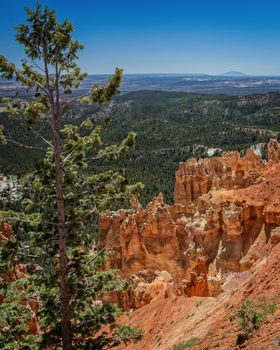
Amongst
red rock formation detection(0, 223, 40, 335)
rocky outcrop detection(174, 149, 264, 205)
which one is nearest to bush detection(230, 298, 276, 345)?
red rock formation detection(0, 223, 40, 335)

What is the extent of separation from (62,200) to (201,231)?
738 inches

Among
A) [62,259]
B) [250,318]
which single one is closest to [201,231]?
[62,259]

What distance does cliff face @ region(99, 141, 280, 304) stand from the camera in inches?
1098

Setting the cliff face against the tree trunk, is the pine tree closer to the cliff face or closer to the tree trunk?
the tree trunk

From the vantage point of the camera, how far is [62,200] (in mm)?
13812

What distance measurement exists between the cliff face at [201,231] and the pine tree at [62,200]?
413 inches

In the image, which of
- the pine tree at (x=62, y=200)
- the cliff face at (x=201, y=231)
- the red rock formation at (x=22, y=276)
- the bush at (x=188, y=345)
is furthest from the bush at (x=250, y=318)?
the cliff face at (x=201, y=231)

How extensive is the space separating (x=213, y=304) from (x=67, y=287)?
28.3 ft

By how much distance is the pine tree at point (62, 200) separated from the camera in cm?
1320

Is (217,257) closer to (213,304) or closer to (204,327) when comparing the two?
(213,304)

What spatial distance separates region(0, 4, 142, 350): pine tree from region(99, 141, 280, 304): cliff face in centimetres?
1050

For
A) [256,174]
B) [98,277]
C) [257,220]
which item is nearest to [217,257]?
[257,220]

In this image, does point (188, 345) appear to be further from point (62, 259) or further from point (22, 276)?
point (22, 276)

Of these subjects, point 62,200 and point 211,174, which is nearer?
point 62,200
